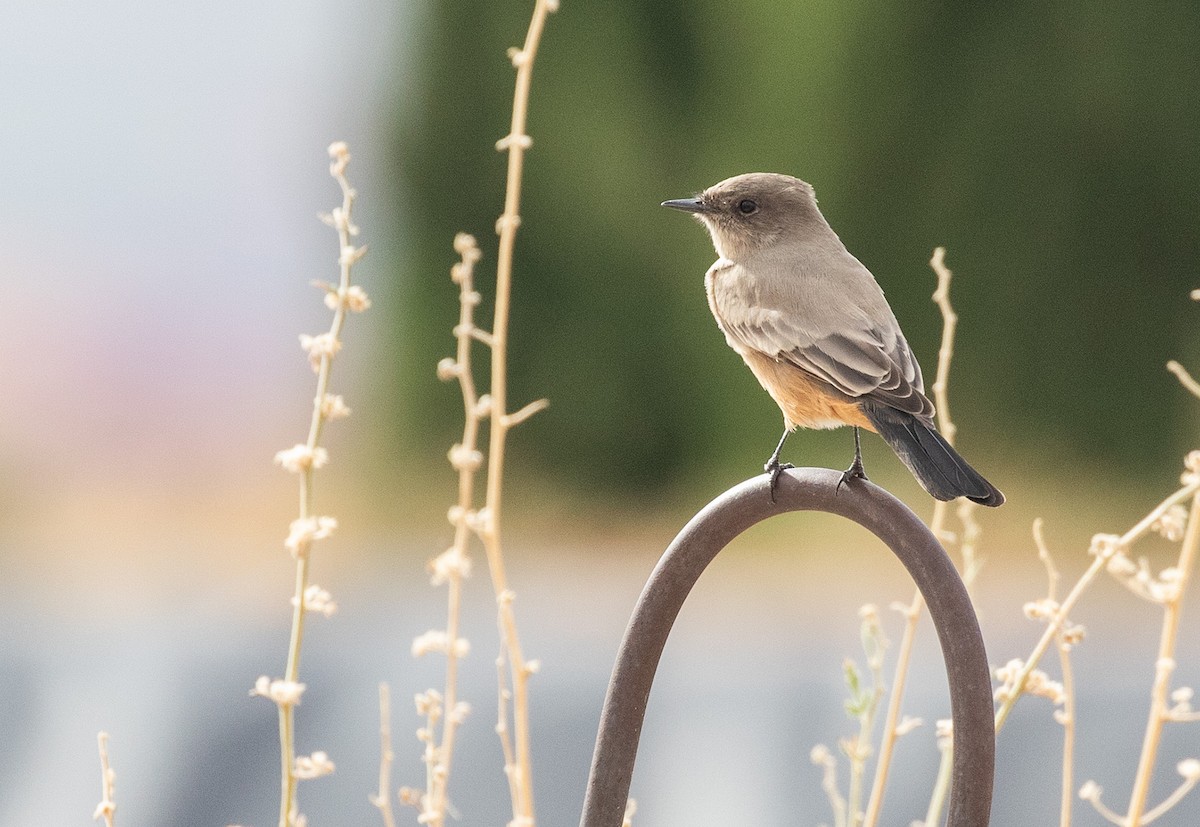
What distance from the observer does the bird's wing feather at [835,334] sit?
102 cm

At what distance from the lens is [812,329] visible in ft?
3.57

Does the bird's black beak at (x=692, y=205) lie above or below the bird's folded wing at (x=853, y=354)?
above

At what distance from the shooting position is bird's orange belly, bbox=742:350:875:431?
1.07 metres

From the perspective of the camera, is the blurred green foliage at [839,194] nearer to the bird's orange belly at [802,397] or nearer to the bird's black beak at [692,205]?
the bird's black beak at [692,205]

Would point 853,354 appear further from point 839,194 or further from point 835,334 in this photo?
point 839,194

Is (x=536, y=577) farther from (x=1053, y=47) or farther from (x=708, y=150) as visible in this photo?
(x=1053, y=47)

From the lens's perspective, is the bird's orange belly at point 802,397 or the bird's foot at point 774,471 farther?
the bird's orange belly at point 802,397

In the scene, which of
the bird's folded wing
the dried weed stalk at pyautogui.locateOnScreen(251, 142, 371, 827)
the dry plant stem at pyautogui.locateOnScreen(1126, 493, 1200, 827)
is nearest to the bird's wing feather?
the bird's folded wing

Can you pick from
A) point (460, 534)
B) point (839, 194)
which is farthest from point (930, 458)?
point (839, 194)

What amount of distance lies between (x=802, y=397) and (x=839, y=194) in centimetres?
198

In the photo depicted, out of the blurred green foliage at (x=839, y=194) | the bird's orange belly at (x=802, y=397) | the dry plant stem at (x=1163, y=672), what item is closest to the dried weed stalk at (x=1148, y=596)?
the dry plant stem at (x=1163, y=672)

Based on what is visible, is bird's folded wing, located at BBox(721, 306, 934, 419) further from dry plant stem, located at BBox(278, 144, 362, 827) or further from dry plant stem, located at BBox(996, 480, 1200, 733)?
dry plant stem, located at BBox(278, 144, 362, 827)

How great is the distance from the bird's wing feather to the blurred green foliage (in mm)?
1809

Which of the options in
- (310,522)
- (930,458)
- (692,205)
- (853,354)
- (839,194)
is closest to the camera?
(310,522)
